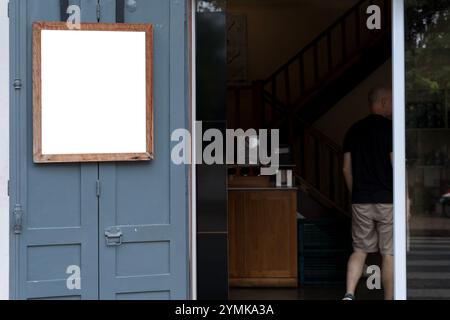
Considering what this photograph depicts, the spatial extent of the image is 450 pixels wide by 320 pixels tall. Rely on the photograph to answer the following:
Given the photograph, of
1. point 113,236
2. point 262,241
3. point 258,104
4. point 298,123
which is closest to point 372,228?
point 262,241

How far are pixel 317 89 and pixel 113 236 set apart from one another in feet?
17.1

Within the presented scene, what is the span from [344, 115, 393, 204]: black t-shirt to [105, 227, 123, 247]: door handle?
1.90m

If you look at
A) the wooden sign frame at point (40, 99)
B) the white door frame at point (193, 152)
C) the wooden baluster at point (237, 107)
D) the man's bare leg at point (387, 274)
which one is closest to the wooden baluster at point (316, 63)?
the wooden baluster at point (237, 107)

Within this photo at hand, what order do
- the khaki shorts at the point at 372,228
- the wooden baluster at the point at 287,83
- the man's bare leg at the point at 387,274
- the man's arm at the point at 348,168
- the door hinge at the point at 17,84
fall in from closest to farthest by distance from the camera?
the door hinge at the point at 17,84
the man's bare leg at the point at 387,274
the khaki shorts at the point at 372,228
the man's arm at the point at 348,168
the wooden baluster at the point at 287,83

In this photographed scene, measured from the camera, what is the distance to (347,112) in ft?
28.3

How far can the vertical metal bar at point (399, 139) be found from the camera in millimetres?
3664

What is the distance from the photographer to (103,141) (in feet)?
11.2

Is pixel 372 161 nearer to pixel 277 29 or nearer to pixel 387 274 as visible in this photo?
pixel 387 274

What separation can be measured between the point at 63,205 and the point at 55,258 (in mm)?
304

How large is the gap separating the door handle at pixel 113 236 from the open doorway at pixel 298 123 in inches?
75.3

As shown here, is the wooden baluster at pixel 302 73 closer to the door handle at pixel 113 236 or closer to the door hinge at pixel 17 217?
the door handle at pixel 113 236

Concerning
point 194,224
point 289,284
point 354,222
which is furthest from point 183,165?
point 289,284

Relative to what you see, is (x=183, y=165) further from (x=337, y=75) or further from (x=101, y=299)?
(x=337, y=75)
